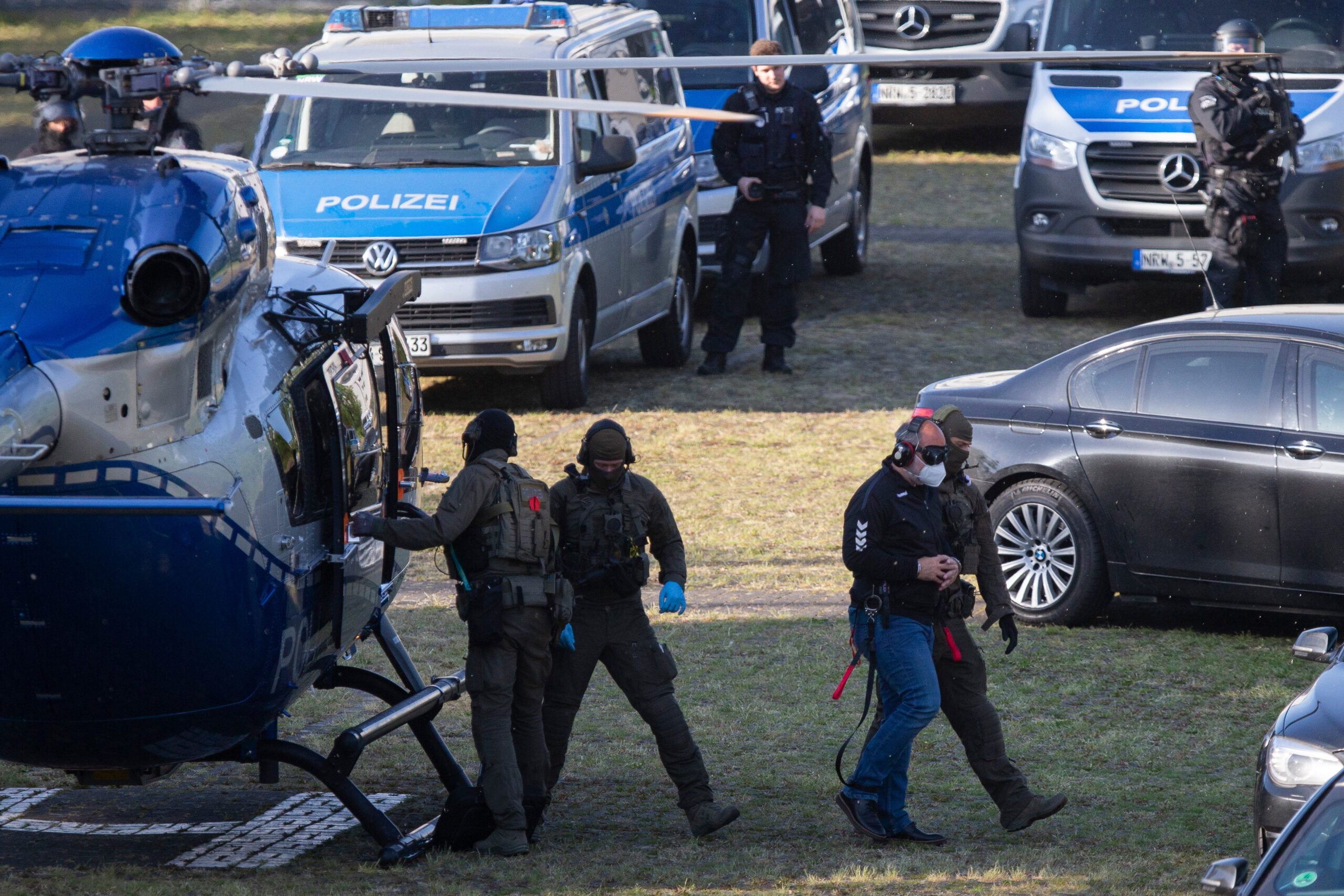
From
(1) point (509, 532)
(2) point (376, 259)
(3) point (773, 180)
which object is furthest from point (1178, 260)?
(1) point (509, 532)

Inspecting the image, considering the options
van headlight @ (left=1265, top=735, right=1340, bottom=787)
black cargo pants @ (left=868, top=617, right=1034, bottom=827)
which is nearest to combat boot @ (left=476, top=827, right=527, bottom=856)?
black cargo pants @ (left=868, top=617, right=1034, bottom=827)

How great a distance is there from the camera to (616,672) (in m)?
6.84

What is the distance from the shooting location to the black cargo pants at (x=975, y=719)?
264 inches

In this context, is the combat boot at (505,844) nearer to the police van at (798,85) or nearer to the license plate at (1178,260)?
the police van at (798,85)

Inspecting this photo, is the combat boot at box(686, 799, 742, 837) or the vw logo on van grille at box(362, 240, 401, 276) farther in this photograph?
the vw logo on van grille at box(362, 240, 401, 276)

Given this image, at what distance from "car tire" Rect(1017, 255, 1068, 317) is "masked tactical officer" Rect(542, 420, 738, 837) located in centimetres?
1052

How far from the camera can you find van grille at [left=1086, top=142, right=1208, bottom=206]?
1501 cm

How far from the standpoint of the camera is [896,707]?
6.64 meters

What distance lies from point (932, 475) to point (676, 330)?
8790 mm

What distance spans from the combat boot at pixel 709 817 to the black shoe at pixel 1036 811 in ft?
3.54

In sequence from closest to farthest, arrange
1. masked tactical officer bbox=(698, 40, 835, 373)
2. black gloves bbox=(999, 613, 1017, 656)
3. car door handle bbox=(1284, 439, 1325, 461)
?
black gloves bbox=(999, 613, 1017, 656)
car door handle bbox=(1284, 439, 1325, 461)
masked tactical officer bbox=(698, 40, 835, 373)

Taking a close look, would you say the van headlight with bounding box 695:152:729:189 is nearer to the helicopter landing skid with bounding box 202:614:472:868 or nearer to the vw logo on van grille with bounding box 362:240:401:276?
the vw logo on van grille with bounding box 362:240:401:276

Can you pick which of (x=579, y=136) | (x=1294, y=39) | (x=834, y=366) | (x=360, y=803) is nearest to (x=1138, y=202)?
(x=1294, y=39)

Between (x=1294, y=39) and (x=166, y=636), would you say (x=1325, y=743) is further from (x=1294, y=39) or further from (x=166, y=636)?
(x=1294, y=39)
